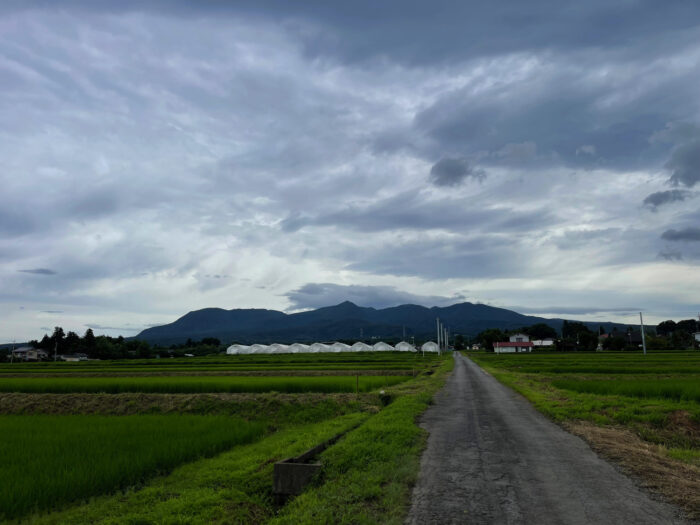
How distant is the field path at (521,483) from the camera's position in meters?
6.77

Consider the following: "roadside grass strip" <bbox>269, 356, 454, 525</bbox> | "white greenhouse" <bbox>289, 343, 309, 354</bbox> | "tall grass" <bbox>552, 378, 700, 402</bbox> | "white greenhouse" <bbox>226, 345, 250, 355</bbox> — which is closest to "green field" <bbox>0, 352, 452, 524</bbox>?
"roadside grass strip" <bbox>269, 356, 454, 525</bbox>

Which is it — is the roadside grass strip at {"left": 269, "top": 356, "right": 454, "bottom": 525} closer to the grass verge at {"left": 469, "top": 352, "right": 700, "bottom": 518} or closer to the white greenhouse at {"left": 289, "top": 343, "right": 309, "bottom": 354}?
the grass verge at {"left": 469, "top": 352, "right": 700, "bottom": 518}

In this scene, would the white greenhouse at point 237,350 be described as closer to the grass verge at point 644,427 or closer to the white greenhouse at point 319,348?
the white greenhouse at point 319,348

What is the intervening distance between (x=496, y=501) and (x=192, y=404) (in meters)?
19.0

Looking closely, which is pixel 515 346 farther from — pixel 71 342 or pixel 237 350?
pixel 71 342

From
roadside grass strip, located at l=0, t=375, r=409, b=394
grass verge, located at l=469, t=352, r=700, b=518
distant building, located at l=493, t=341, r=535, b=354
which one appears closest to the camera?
grass verge, located at l=469, t=352, r=700, b=518

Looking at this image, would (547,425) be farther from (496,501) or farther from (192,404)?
(192,404)

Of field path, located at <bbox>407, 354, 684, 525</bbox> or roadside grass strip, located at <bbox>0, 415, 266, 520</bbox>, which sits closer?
field path, located at <bbox>407, 354, 684, 525</bbox>

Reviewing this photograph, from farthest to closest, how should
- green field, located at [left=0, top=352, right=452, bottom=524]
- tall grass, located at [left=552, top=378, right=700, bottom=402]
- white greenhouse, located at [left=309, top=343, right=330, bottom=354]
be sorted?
white greenhouse, located at [left=309, top=343, right=330, bottom=354] → tall grass, located at [left=552, top=378, right=700, bottom=402] → green field, located at [left=0, top=352, right=452, bottom=524]

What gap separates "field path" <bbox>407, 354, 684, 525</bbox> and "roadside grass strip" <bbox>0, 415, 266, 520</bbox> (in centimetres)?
649

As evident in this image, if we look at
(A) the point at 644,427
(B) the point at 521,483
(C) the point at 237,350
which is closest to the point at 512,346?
(C) the point at 237,350

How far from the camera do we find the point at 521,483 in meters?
8.38

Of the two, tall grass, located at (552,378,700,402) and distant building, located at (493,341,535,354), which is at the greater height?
tall grass, located at (552,378,700,402)

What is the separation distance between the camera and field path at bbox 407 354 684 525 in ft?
22.2
